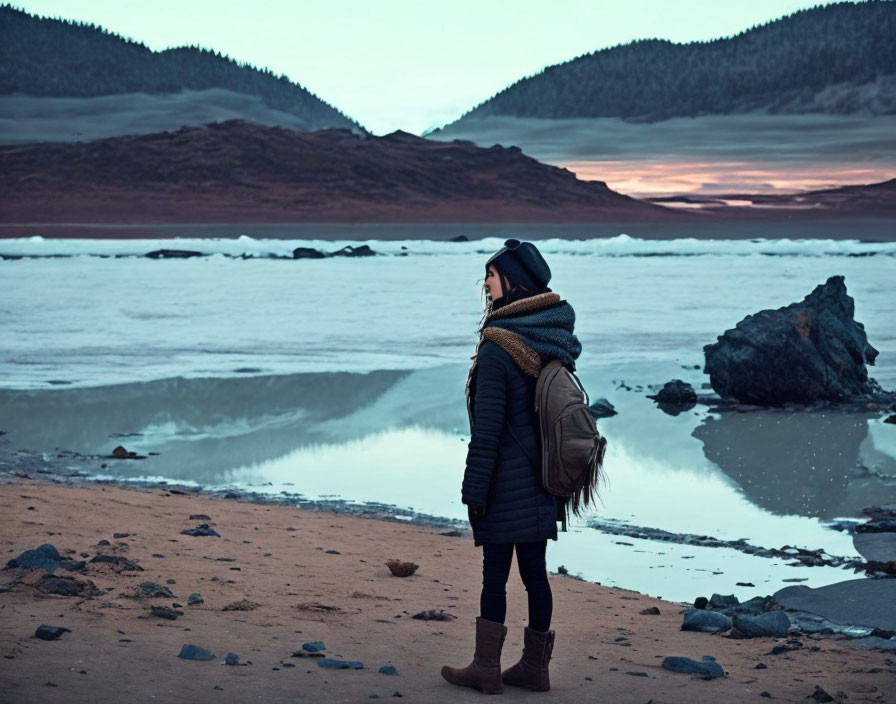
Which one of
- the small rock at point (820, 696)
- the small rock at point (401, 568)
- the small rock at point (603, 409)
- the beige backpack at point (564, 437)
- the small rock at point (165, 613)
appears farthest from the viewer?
the small rock at point (603, 409)

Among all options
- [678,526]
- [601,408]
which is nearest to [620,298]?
[601,408]

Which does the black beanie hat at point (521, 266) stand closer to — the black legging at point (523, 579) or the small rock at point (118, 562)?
the black legging at point (523, 579)

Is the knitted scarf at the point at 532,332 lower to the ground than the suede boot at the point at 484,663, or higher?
higher

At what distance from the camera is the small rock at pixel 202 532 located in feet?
22.4

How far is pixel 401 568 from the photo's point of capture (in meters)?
6.25

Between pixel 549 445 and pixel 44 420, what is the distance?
8172mm

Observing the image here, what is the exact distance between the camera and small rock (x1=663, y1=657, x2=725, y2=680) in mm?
4691

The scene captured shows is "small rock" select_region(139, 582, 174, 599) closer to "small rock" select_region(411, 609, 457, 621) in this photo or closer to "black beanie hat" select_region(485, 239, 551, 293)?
"small rock" select_region(411, 609, 457, 621)

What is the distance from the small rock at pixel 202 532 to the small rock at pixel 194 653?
2.30 m

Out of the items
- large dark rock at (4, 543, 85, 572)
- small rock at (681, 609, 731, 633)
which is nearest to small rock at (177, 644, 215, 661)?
large dark rock at (4, 543, 85, 572)

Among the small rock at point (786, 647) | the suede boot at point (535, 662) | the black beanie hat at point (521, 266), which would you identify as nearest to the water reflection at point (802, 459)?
the small rock at point (786, 647)

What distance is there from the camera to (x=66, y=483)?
8.41 meters

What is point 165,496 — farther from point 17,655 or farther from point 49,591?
point 17,655

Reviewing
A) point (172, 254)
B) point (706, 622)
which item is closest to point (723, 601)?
point (706, 622)
